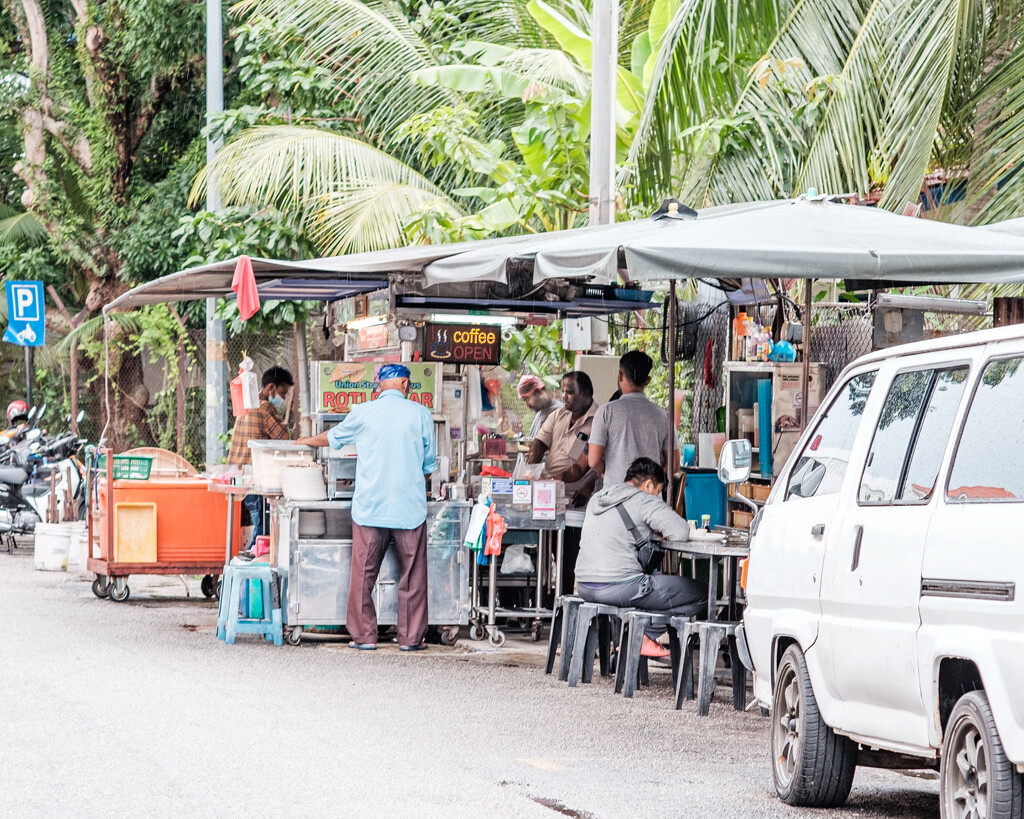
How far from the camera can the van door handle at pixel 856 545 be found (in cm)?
587

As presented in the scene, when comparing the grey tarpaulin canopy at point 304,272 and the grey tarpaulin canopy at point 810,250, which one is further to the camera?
the grey tarpaulin canopy at point 304,272

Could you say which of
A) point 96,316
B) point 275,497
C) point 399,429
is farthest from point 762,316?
point 96,316

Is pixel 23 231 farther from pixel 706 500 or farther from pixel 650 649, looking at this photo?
pixel 650 649

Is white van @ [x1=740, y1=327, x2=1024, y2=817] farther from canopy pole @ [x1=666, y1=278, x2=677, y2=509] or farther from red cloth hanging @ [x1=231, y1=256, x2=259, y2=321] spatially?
red cloth hanging @ [x1=231, y1=256, x2=259, y2=321]

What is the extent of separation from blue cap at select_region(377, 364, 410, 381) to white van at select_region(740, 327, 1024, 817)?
4.71 metres

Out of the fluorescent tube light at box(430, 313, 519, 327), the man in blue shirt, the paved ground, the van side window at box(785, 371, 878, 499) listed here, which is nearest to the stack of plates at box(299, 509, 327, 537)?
the man in blue shirt

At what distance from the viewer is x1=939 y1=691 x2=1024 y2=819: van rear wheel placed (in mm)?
4809

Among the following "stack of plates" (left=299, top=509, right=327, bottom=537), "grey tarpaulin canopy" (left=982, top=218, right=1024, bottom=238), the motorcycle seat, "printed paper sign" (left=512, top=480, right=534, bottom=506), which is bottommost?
"stack of plates" (left=299, top=509, right=327, bottom=537)

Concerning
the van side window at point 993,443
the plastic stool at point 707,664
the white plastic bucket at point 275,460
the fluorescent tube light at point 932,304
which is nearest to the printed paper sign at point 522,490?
the white plastic bucket at point 275,460

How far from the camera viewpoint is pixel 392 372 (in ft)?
37.4

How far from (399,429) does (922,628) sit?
6.30 meters

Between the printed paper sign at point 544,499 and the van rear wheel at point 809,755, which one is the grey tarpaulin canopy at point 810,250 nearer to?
the printed paper sign at point 544,499

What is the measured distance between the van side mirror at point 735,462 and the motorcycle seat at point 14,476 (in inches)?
544

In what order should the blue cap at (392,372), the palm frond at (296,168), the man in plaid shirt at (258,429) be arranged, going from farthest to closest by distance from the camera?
the palm frond at (296,168), the man in plaid shirt at (258,429), the blue cap at (392,372)
